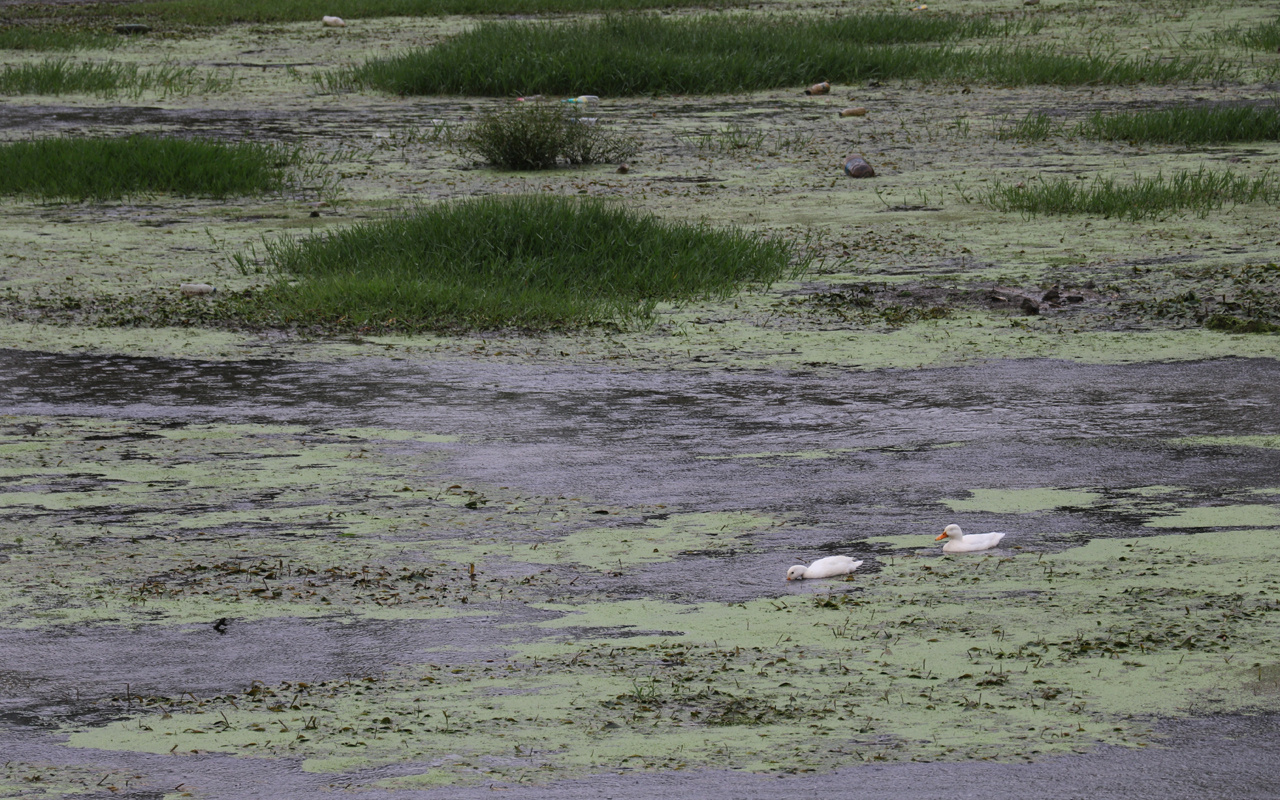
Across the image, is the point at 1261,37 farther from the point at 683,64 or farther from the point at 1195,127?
the point at 683,64

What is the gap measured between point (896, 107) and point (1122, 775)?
31.6 ft

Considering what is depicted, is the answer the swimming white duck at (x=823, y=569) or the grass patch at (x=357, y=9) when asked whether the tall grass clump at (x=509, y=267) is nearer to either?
the swimming white duck at (x=823, y=569)

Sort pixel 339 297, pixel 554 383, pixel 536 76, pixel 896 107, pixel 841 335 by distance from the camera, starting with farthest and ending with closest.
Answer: pixel 536 76, pixel 896 107, pixel 339 297, pixel 841 335, pixel 554 383

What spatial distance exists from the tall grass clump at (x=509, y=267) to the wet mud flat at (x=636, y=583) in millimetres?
1059

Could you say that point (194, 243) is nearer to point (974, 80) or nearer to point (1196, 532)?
point (1196, 532)

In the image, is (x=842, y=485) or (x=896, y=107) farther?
(x=896, y=107)

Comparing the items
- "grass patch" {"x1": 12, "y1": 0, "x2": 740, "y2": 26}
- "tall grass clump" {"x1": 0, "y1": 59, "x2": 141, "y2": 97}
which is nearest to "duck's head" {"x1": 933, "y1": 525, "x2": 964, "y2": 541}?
"tall grass clump" {"x1": 0, "y1": 59, "x2": 141, "y2": 97}

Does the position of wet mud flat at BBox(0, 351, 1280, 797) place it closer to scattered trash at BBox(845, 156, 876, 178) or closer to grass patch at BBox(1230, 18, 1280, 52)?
scattered trash at BBox(845, 156, 876, 178)

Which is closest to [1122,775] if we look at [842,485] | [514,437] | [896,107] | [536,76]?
[842,485]

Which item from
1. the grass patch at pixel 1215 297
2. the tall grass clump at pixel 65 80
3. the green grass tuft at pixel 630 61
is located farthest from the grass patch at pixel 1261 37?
the tall grass clump at pixel 65 80

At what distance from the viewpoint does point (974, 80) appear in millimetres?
12414

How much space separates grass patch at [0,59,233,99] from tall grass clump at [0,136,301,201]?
382 cm

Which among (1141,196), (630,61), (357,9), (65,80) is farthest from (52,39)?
(1141,196)

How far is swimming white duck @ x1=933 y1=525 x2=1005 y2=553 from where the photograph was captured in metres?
3.14
